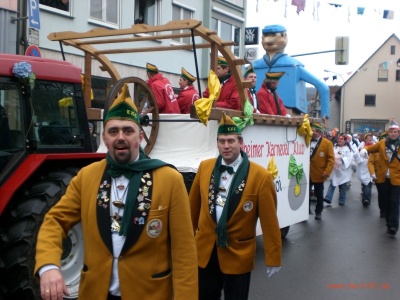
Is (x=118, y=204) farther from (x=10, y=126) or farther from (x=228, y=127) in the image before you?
(x=10, y=126)

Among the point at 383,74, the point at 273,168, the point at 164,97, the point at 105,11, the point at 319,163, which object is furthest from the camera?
the point at 383,74

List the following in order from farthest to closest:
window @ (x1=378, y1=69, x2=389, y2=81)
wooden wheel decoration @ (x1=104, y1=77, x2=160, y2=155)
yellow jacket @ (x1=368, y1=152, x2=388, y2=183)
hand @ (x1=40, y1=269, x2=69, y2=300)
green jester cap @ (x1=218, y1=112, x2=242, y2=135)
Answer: window @ (x1=378, y1=69, x2=389, y2=81), yellow jacket @ (x1=368, y1=152, x2=388, y2=183), wooden wheel decoration @ (x1=104, y1=77, x2=160, y2=155), green jester cap @ (x1=218, y1=112, x2=242, y2=135), hand @ (x1=40, y1=269, x2=69, y2=300)

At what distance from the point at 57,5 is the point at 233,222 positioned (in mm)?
11424

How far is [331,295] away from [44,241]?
156 inches

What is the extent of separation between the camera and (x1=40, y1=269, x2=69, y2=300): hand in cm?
239

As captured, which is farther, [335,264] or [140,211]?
[335,264]

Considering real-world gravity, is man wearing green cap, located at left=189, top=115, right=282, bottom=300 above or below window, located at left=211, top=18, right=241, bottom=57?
below

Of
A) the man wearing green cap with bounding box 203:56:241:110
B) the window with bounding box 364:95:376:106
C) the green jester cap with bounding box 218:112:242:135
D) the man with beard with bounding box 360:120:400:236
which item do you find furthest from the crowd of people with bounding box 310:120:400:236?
the window with bounding box 364:95:376:106

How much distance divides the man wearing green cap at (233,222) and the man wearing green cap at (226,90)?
233 centimetres

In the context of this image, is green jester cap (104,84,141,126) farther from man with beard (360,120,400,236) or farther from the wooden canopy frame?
man with beard (360,120,400,236)

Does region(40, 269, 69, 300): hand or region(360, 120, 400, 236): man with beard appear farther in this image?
region(360, 120, 400, 236): man with beard

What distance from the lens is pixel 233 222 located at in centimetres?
410

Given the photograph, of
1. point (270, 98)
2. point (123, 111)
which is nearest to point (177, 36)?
point (270, 98)

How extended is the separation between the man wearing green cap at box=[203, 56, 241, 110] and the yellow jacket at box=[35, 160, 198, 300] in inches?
152
